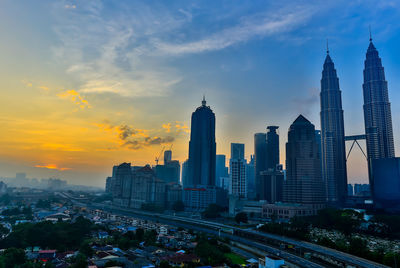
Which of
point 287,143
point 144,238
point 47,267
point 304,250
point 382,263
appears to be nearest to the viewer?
point 47,267

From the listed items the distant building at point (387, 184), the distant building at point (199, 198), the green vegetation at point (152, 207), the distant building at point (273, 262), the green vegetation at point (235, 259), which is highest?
the distant building at point (387, 184)

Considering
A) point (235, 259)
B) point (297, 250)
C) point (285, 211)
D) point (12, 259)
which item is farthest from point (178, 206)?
point (12, 259)

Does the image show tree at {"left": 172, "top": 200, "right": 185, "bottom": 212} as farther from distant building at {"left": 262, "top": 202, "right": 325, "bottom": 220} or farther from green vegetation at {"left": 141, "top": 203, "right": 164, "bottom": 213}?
distant building at {"left": 262, "top": 202, "right": 325, "bottom": 220}

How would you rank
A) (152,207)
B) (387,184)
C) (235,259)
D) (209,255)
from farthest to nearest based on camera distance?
(152,207) → (387,184) → (235,259) → (209,255)

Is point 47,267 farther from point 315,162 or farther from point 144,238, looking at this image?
point 315,162

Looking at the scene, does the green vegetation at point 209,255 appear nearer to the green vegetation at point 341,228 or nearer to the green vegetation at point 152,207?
the green vegetation at point 341,228

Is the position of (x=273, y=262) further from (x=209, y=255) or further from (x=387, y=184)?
(x=387, y=184)

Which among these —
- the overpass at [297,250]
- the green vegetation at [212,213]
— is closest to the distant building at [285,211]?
the green vegetation at [212,213]

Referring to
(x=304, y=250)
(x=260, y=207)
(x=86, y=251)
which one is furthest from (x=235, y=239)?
(x=260, y=207)
